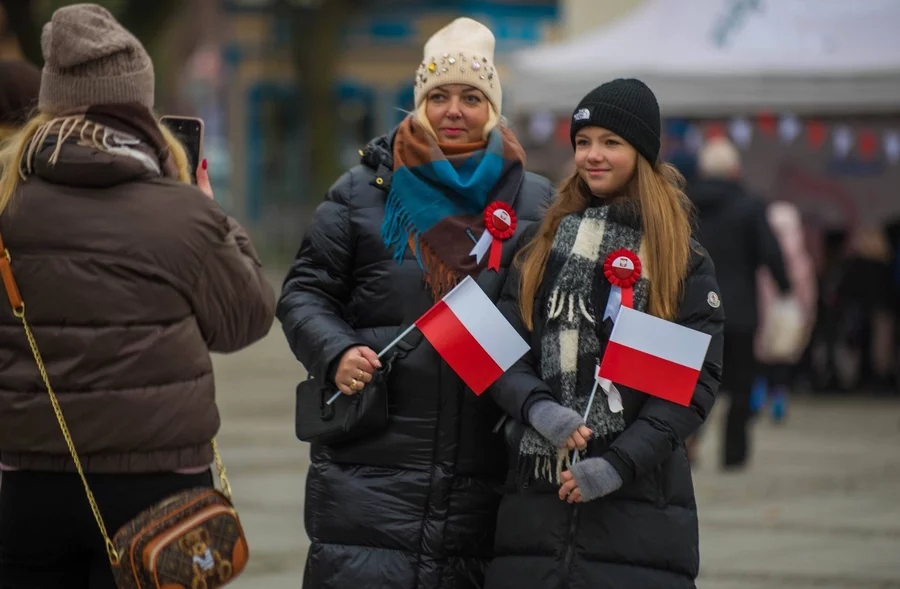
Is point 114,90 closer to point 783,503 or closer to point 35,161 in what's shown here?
point 35,161

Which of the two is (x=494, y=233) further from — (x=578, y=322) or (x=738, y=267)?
(x=738, y=267)

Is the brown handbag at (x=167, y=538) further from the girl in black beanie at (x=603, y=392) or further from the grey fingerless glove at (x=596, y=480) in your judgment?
the grey fingerless glove at (x=596, y=480)

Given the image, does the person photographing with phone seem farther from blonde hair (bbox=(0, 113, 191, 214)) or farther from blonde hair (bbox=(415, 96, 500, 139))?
blonde hair (bbox=(415, 96, 500, 139))

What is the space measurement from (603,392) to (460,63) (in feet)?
3.55

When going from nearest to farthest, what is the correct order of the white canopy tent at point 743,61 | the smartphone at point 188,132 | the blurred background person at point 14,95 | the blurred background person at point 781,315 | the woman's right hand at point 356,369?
the woman's right hand at point 356,369 → the smartphone at point 188,132 → the blurred background person at point 14,95 → the blurred background person at point 781,315 → the white canopy tent at point 743,61

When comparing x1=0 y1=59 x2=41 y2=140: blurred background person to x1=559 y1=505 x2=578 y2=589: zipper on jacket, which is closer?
x1=559 y1=505 x2=578 y2=589: zipper on jacket

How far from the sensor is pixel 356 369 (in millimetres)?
4270

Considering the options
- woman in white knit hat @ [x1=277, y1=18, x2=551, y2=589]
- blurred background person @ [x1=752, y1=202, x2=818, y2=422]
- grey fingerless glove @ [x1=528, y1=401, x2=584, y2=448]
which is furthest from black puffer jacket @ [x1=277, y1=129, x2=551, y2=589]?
blurred background person @ [x1=752, y1=202, x2=818, y2=422]

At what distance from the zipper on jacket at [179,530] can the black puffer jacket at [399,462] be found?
44 centimetres

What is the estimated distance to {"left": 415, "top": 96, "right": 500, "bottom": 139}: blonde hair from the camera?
4.57m

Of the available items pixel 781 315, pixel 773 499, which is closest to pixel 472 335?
pixel 773 499

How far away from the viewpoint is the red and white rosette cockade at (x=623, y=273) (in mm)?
4078

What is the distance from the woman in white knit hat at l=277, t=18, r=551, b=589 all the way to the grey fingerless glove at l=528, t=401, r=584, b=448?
1.28 feet

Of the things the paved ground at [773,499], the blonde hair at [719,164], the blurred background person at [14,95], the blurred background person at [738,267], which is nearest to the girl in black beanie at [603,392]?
the blurred background person at [14,95]
